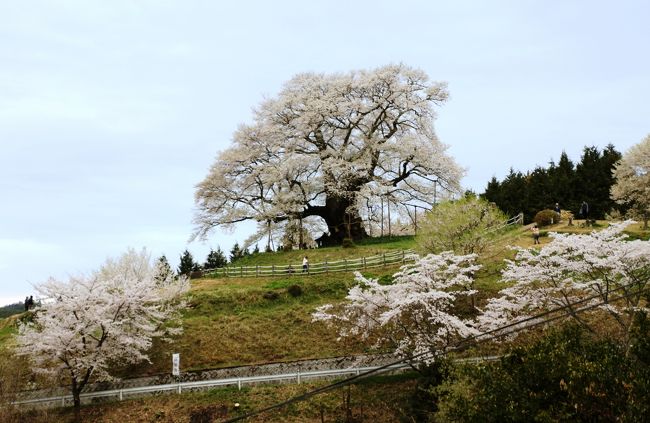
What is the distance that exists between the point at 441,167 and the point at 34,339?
30720 millimetres

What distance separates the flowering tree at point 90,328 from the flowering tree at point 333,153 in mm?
18167

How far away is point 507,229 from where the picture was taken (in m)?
42.0

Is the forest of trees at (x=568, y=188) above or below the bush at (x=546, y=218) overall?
above

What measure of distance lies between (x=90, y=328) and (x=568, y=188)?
40.7 m

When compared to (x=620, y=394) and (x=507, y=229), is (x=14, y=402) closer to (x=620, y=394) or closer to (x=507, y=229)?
(x=620, y=394)

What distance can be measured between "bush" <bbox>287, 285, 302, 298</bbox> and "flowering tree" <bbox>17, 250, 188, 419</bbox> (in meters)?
7.24

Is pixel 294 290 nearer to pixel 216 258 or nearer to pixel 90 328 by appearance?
pixel 90 328

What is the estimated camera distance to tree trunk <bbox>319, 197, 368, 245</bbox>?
146 feet

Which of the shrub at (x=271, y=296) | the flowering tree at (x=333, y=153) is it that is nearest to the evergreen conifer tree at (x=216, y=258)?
the flowering tree at (x=333, y=153)

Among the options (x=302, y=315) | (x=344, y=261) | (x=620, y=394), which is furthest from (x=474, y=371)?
(x=344, y=261)

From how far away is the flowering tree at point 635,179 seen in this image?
4034 centimetres

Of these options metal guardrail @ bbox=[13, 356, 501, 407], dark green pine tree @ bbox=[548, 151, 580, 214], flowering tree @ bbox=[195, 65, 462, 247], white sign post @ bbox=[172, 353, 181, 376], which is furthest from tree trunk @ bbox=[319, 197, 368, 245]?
white sign post @ bbox=[172, 353, 181, 376]

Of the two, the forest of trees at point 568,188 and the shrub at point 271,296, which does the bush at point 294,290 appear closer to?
the shrub at point 271,296

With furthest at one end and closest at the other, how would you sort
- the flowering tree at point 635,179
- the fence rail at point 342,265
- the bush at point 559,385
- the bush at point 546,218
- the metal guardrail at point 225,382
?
1. the flowering tree at point 635,179
2. the bush at point 546,218
3. the fence rail at point 342,265
4. the metal guardrail at point 225,382
5. the bush at point 559,385
